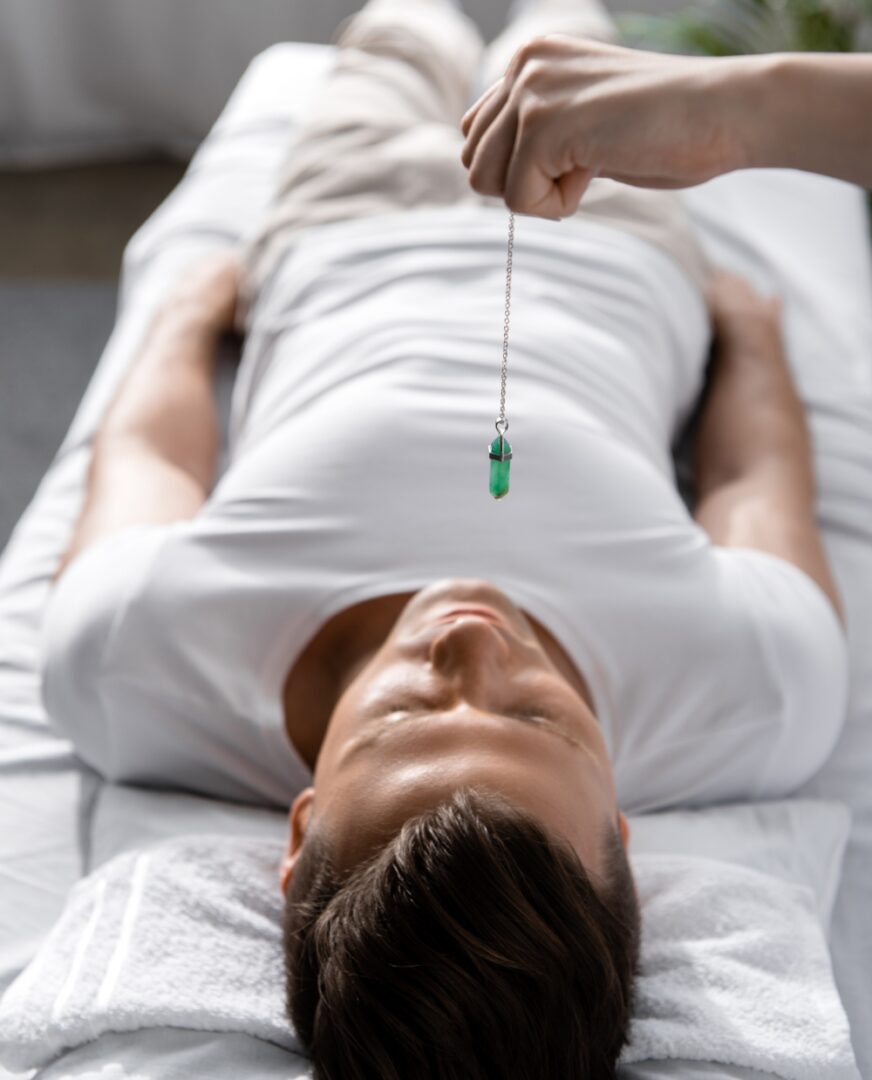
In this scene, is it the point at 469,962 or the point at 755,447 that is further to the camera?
the point at 755,447

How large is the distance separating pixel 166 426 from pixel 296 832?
63 cm

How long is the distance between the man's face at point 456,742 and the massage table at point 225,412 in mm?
190

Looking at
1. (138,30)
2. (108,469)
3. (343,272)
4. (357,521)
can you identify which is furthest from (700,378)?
(138,30)

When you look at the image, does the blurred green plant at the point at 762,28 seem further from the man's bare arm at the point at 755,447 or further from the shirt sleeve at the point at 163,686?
the shirt sleeve at the point at 163,686

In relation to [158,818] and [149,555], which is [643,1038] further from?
[149,555]

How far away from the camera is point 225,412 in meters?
1.70

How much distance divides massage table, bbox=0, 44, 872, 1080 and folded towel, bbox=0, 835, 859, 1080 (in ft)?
0.08

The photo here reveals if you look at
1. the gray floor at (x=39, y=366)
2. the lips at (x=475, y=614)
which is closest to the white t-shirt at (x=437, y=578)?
the lips at (x=475, y=614)

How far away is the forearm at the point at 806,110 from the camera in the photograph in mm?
976

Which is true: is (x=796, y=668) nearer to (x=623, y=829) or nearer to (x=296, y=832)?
(x=623, y=829)

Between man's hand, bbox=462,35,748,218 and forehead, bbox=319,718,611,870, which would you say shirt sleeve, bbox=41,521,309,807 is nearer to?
forehead, bbox=319,718,611,870

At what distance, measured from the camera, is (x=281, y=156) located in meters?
2.14

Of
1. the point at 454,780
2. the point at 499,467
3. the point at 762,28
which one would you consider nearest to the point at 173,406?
the point at 499,467

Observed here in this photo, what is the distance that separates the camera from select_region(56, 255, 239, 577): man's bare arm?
141cm
